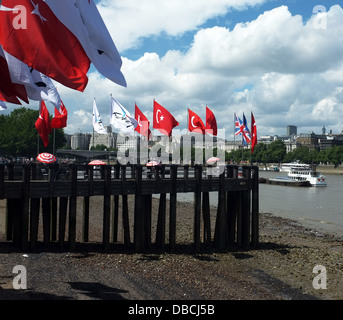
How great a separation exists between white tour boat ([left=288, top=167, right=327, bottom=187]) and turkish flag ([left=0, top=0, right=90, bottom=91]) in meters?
82.0

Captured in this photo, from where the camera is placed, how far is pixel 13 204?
19.0 meters

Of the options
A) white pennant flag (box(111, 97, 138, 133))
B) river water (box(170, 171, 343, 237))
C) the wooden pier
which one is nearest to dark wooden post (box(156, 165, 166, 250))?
the wooden pier

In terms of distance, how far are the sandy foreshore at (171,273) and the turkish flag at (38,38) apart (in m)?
6.24

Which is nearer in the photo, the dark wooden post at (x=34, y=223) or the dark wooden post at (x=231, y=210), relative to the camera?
the dark wooden post at (x=34, y=223)

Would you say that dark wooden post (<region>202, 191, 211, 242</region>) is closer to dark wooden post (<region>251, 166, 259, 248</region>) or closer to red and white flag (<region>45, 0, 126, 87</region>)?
dark wooden post (<region>251, 166, 259, 248</region>)

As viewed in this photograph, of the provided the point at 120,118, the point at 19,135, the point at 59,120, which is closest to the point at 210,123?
the point at 120,118

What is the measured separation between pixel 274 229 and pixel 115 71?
85.2ft

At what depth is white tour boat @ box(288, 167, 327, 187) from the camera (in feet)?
279

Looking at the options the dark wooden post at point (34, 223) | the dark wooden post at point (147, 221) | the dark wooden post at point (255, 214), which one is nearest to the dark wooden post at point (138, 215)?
the dark wooden post at point (147, 221)

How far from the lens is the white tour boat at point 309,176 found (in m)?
85.0

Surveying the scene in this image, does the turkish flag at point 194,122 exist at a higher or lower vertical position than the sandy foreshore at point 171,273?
higher

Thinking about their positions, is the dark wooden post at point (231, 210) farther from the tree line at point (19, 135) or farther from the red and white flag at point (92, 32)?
the tree line at point (19, 135)

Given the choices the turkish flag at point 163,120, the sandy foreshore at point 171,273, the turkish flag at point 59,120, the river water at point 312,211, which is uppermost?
the turkish flag at point 163,120
